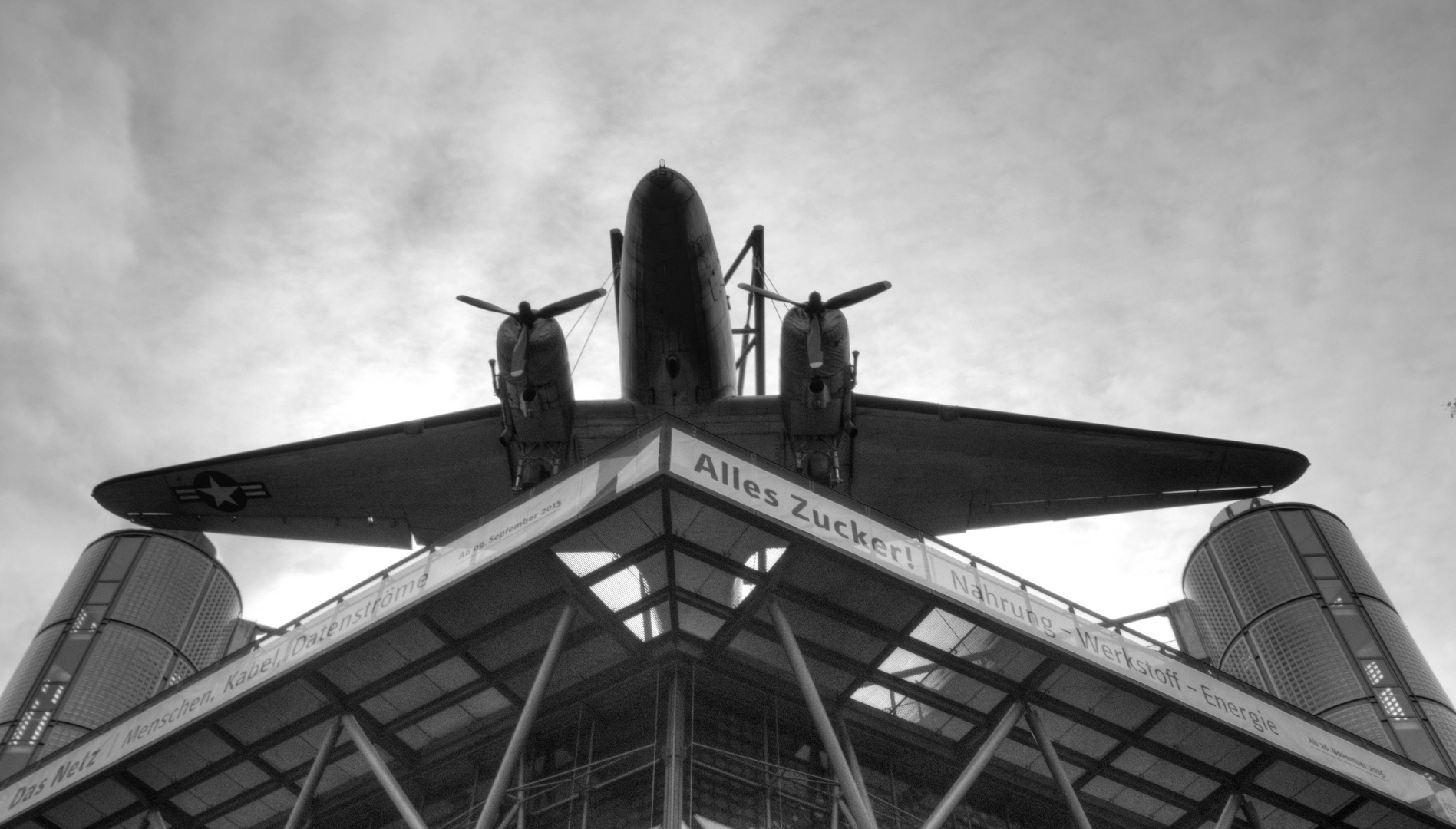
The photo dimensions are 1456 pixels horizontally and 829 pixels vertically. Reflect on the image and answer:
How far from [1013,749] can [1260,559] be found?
1765 cm

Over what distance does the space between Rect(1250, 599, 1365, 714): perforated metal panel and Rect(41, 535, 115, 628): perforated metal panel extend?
33342 millimetres

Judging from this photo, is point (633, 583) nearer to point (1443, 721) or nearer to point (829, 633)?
point (829, 633)

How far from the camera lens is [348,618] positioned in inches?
675

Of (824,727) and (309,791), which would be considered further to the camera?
(309,791)

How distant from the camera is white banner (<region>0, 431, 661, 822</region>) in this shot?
52.2ft

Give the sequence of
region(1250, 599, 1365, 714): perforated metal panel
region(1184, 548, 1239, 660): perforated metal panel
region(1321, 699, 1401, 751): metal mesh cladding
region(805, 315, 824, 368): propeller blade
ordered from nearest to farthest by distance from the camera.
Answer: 1. region(805, 315, 824, 368): propeller blade
2. region(1321, 699, 1401, 751): metal mesh cladding
3. region(1250, 599, 1365, 714): perforated metal panel
4. region(1184, 548, 1239, 660): perforated metal panel

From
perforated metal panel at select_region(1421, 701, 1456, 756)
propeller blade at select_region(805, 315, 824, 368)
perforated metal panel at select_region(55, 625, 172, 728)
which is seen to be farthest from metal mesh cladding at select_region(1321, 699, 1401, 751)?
perforated metal panel at select_region(55, 625, 172, 728)

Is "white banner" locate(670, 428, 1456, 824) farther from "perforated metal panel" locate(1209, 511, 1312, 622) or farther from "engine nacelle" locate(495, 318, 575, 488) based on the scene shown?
"perforated metal panel" locate(1209, 511, 1312, 622)

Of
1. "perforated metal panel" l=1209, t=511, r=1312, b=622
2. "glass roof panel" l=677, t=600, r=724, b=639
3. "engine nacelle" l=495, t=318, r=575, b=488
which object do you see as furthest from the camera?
"perforated metal panel" l=1209, t=511, r=1312, b=622

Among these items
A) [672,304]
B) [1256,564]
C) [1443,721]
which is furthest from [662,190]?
[1443,721]

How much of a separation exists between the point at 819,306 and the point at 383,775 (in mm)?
12843

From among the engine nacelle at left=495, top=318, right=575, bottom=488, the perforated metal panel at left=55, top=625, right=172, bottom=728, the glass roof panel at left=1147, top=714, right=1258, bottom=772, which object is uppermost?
the engine nacelle at left=495, top=318, right=575, bottom=488

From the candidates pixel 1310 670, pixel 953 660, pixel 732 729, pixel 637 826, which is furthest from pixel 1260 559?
pixel 637 826

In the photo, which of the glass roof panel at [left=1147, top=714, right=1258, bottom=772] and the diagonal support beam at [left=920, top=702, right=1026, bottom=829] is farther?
the glass roof panel at [left=1147, top=714, right=1258, bottom=772]
